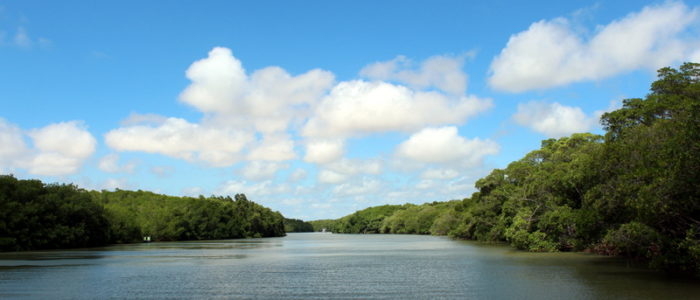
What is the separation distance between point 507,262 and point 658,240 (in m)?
12.9

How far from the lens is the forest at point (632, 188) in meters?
24.5

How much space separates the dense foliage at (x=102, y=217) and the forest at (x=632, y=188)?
54708mm

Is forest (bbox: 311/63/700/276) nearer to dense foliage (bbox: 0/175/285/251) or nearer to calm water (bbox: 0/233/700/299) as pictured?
calm water (bbox: 0/233/700/299)

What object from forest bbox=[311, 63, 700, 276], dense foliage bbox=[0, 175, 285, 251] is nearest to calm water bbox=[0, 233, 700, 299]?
forest bbox=[311, 63, 700, 276]

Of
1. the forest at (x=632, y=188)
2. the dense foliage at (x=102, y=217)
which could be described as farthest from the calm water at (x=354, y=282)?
the dense foliage at (x=102, y=217)

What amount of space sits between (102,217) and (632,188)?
72239 mm

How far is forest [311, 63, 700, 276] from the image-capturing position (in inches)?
965

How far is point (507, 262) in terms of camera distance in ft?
133

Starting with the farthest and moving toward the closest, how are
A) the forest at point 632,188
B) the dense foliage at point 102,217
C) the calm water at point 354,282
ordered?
the dense foliage at point 102,217 → the forest at point 632,188 → the calm water at point 354,282

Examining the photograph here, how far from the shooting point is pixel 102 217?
261 feet

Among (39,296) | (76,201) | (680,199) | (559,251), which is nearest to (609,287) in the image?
(680,199)

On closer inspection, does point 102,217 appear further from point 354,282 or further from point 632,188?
point 632,188

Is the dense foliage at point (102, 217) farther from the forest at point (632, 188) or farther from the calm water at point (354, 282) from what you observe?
the forest at point (632, 188)

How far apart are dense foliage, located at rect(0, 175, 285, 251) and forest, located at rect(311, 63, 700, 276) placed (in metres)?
54.7
